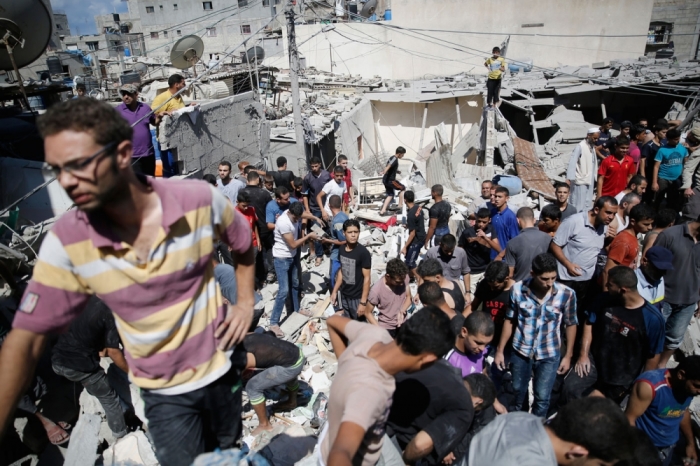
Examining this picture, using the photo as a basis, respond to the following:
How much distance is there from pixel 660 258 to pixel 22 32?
29.4 ft

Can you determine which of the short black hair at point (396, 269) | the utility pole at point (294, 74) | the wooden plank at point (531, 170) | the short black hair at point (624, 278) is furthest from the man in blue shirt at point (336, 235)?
the wooden plank at point (531, 170)

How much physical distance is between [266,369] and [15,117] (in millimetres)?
Result: 6865

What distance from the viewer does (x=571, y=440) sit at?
206 cm

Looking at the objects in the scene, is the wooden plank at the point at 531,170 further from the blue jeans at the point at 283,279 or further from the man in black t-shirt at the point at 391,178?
the blue jeans at the point at 283,279

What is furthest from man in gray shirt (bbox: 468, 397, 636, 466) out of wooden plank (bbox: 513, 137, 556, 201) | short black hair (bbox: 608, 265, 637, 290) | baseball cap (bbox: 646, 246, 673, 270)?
wooden plank (bbox: 513, 137, 556, 201)

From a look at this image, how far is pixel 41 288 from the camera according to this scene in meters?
1.55

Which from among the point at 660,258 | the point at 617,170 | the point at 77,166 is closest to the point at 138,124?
the point at 77,166

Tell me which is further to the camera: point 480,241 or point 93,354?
point 480,241

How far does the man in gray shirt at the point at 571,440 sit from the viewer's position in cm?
202

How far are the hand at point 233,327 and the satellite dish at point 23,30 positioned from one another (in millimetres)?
6962

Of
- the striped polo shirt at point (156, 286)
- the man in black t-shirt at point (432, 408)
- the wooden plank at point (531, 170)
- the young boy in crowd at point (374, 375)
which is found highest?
the striped polo shirt at point (156, 286)

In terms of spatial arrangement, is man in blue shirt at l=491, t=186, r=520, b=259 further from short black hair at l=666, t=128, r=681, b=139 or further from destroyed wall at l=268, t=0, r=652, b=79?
destroyed wall at l=268, t=0, r=652, b=79

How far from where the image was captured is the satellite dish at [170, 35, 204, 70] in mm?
10383

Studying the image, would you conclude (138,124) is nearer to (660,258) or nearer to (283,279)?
(283,279)
